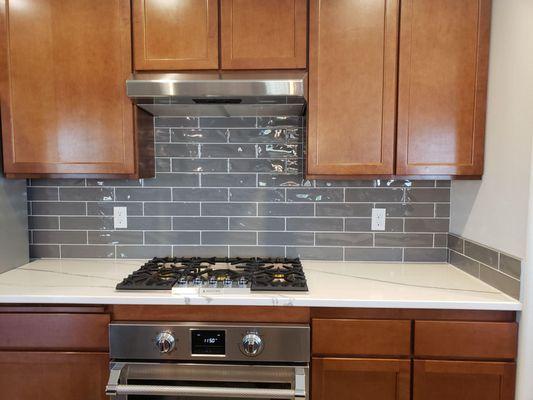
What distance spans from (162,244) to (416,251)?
4.59 ft

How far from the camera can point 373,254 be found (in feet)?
6.55

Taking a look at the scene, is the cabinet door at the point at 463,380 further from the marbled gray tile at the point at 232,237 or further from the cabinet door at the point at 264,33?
the cabinet door at the point at 264,33

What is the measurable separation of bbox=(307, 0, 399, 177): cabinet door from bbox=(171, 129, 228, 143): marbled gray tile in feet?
1.79

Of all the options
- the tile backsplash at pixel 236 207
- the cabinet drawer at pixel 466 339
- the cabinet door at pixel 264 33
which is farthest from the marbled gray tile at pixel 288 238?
the cabinet door at pixel 264 33

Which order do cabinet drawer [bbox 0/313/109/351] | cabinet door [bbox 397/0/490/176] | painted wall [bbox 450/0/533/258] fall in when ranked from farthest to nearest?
1. cabinet door [bbox 397/0/490/176]
2. cabinet drawer [bbox 0/313/109/351]
3. painted wall [bbox 450/0/533/258]

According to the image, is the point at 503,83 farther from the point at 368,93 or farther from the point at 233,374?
the point at 233,374

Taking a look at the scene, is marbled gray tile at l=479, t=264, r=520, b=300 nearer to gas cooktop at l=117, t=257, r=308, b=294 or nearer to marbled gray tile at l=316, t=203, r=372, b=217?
marbled gray tile at l=316, t=203, r=372, b=217

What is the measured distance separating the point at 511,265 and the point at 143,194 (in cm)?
176

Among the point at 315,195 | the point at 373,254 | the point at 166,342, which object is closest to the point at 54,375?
the point at 166,342

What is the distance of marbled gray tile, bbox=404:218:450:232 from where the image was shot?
196cm

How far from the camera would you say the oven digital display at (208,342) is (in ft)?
4.68

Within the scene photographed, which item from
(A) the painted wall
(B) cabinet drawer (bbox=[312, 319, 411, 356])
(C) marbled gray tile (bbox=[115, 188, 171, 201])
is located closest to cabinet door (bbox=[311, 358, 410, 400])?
(B) cabinet drawer (bbox=[312, 319, 411, 356])

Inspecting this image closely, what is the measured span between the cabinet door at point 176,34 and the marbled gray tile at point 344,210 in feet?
3.01

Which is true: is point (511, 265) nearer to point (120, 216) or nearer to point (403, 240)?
point (403, 240)
